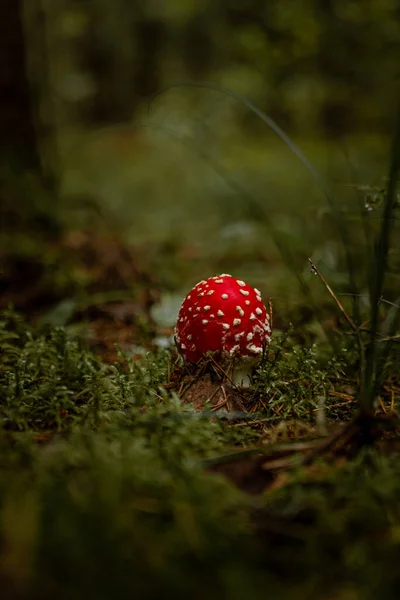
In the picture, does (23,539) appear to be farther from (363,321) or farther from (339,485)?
(363,321)

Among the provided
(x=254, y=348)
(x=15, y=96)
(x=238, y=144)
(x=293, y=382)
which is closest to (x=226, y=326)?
(x=254, y=348)

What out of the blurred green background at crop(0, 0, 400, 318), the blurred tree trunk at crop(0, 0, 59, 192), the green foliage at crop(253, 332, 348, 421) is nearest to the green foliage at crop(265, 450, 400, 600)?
the green foliage at crop(253, 332, 348, 421)

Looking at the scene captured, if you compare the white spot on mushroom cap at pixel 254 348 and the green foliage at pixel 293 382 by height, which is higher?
the white spot on mushroom cap at pixel 254 348

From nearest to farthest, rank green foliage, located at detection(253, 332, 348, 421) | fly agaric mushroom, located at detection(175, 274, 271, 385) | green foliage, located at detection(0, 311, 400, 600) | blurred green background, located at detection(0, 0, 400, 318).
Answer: green foliage, located at detection(0, 311, 400, 600) → green foliage, located at detection(253, 332, 348, 421) → fly agaric mushroom, located at detection(175, 274, 271, 385) → blurred green background, located at detection(0, 0, 400, 318)

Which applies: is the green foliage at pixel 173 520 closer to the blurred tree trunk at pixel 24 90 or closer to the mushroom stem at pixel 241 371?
the mushroom stem at pixel 241 371

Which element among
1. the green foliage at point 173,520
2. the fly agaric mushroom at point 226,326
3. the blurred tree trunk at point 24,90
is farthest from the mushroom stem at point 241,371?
the blurred tree trunk at point 24,90

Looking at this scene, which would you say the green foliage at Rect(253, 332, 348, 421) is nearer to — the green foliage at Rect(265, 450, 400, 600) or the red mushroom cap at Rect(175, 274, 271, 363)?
the red mushroom cap at Rect(175, 274, 271, 363)
